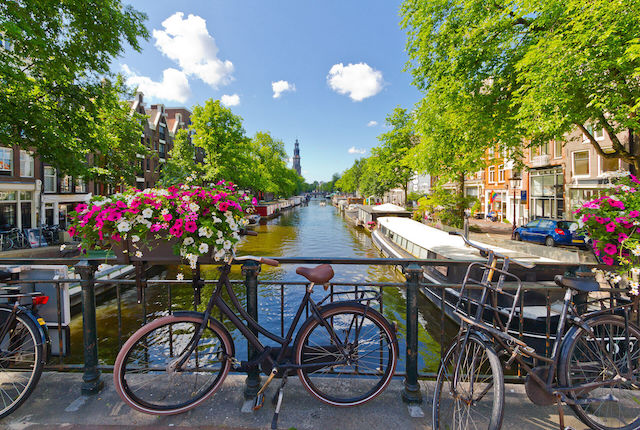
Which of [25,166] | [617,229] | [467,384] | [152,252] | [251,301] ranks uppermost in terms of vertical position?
[25,166]

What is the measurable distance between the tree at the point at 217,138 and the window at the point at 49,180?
10.8 meters

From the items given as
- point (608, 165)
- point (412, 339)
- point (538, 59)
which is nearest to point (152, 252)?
point (412, 339)

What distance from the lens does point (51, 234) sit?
18719mm

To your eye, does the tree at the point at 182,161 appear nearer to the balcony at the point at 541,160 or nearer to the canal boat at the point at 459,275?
the canal boat at the point at 459,275

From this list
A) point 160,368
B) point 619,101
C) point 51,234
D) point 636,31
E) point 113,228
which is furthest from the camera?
point 51,234

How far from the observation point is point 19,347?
2.57 meters

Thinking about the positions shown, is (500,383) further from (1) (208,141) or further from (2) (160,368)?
(1) (208,141)

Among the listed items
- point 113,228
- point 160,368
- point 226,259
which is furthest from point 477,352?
point 113,228

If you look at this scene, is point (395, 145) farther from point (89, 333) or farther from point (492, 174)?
point (89, 333)

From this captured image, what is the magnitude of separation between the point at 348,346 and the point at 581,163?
26455 mm

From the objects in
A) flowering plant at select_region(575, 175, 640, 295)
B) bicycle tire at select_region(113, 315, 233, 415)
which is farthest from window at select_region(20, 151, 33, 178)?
flowering plant at select_region(575, 175, 640, 295)

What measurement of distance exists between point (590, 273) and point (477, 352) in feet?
3.84

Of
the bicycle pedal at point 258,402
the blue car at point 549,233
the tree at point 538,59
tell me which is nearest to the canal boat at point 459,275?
the bicycle pedal at point 258,402

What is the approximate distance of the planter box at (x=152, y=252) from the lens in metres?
2.45
